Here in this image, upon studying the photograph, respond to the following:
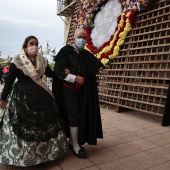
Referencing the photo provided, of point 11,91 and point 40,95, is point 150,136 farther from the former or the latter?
point 11,91

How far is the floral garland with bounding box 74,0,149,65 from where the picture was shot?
512 centimetres

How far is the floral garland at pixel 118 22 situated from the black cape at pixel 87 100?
2581 mm

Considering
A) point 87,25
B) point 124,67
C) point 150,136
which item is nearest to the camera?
point 150,136

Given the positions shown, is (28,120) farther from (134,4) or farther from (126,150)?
(134,4)

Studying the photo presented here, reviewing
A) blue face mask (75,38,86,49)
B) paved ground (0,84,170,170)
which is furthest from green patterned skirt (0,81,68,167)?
blue face mask (75,38,86,49)

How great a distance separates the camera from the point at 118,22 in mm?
5574

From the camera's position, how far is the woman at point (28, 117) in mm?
2430

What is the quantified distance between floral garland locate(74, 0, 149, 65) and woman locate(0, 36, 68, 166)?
3127 millimetres

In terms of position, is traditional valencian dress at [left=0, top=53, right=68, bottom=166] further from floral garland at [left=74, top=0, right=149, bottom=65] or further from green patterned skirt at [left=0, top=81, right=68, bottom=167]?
floral garland at [left=74, top=0, right=149, bottom=65]

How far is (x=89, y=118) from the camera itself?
113 inches

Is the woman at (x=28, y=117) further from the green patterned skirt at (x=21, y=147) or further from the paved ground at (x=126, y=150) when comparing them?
the paved ground at (x=126, y=150)

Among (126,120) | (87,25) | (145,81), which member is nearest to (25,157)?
(126,120)

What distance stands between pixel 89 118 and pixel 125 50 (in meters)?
2.91

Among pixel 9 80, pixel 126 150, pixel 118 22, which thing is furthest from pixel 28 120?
pixel 118 22
